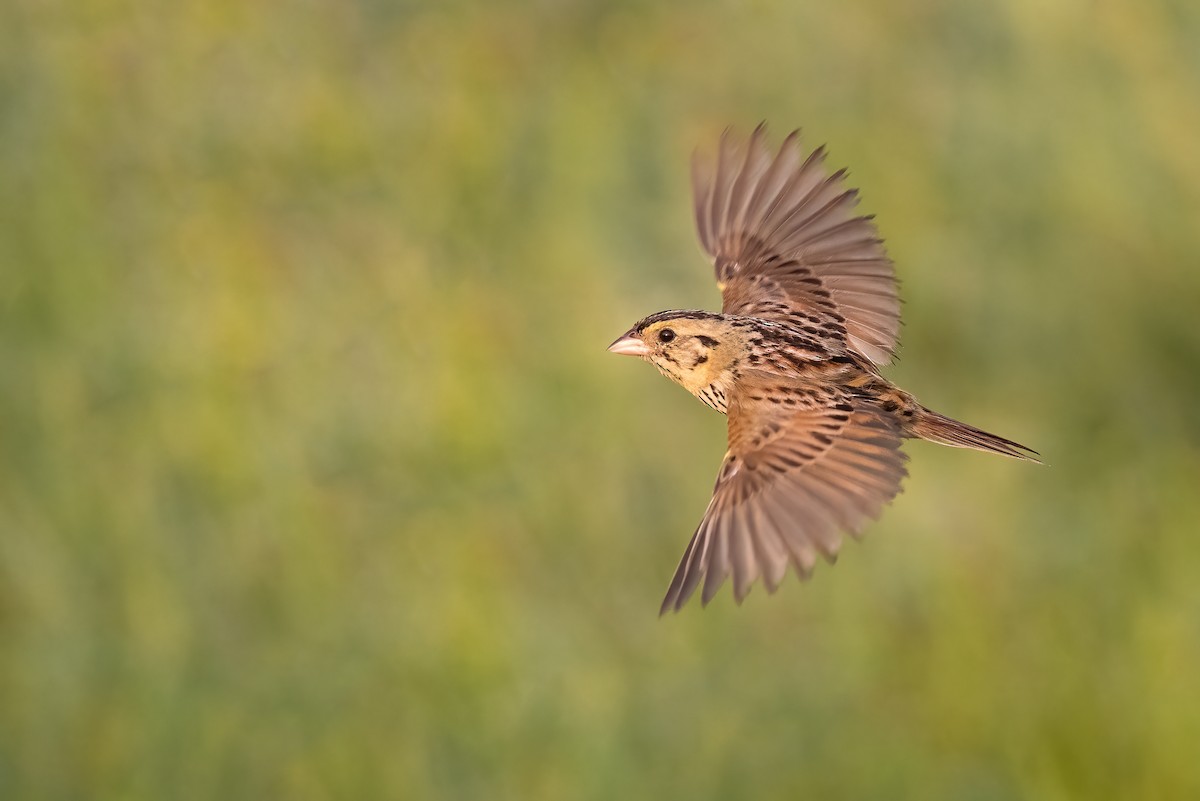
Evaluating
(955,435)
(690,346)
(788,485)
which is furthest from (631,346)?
(955,435)

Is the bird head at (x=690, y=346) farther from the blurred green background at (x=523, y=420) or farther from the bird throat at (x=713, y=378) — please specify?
the blurred green background at (x=523, y=420)

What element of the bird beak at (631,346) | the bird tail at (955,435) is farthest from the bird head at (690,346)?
the bird tail at (955,435)

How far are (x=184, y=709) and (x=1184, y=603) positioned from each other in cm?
474

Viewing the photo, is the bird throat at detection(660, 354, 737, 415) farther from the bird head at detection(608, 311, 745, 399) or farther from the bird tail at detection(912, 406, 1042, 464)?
the bird tail at detection(912, 406, 1042, 464)

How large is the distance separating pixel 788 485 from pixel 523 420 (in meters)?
4.86

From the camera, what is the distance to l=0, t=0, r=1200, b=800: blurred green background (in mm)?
7227

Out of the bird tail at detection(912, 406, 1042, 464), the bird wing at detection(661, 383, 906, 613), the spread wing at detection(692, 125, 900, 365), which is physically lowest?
the bird wing at detection(661, 383, 906, 613)

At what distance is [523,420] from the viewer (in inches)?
289

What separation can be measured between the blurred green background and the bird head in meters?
4.07

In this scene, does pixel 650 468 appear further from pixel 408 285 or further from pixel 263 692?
pixel 263 692

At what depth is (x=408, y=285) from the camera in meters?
7.53

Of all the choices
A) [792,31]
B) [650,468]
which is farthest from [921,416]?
[792,31]

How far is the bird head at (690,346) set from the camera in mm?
2627

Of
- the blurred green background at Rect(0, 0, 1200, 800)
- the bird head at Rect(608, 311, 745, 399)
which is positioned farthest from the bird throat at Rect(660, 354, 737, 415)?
the blurred green background at Rect(0, 0, 1200, 800)
